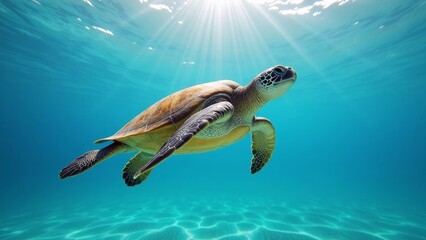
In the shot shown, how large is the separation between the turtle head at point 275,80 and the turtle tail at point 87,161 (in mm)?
2993

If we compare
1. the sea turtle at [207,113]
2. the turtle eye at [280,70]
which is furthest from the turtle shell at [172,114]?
the turtle eye at [280,70]

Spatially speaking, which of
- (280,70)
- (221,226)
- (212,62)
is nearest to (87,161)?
(280,70)

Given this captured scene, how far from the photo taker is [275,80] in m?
3.55

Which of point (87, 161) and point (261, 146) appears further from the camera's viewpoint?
point (261, 146)

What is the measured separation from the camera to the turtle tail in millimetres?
3646

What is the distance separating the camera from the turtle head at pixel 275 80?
351 cm

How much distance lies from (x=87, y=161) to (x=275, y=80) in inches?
141

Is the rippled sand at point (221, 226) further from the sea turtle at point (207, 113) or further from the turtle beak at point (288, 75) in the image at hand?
the turtle beak at point (288, 75)

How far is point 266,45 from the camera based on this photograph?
59.1ft

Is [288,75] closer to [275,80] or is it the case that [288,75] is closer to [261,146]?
[275,80]

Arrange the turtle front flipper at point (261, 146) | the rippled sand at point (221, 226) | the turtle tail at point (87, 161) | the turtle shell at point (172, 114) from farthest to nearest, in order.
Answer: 1. the rippled sand at point (221, 226)
2. the turtle front flipper at point (261, 146)
3. the turtle tail at point (87, 161)
4. the turtle shell at point (172, 114)

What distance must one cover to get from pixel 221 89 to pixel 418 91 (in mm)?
44840

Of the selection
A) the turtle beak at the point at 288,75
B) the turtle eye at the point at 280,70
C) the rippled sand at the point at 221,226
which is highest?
the turtle eye at the point at 280,70

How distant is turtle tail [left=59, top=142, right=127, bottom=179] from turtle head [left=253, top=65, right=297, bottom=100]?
2993mm
